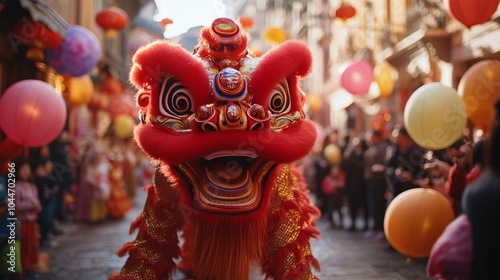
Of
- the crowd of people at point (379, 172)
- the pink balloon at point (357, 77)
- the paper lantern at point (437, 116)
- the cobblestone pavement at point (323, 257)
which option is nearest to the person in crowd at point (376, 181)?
the crowd of people at point (379, 172)

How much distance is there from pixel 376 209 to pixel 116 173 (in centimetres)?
531

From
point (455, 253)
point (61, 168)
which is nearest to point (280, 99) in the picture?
point (455, 253)

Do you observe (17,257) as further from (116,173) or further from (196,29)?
(116,173)

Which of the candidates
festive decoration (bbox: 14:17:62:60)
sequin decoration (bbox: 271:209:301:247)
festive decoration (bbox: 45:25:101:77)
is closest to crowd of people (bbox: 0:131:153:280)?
festive decoration (bbox: 45:25:101:77)

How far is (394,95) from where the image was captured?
1364 cm

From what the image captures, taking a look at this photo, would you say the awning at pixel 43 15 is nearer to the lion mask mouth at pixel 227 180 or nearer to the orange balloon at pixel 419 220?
the lion mask mouth at pixel 227 180

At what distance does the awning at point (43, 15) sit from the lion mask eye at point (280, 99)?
4.59 metres

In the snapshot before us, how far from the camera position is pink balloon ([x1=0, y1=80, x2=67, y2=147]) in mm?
5180

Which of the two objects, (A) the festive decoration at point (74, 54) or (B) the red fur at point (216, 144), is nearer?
(B) the red fur at point (216, 144)

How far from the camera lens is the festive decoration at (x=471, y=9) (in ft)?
18.5

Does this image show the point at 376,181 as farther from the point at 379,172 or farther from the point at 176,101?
the point at 176,101

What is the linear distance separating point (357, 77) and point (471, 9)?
4.79 metres

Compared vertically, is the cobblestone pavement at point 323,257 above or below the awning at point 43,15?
below

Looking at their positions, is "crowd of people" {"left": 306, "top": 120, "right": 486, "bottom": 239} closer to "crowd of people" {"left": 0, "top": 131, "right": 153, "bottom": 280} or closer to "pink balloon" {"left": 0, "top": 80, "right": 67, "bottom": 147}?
"crowd of people" {"left": 0, "top": 131, "right": 153, "bottom": 280}
